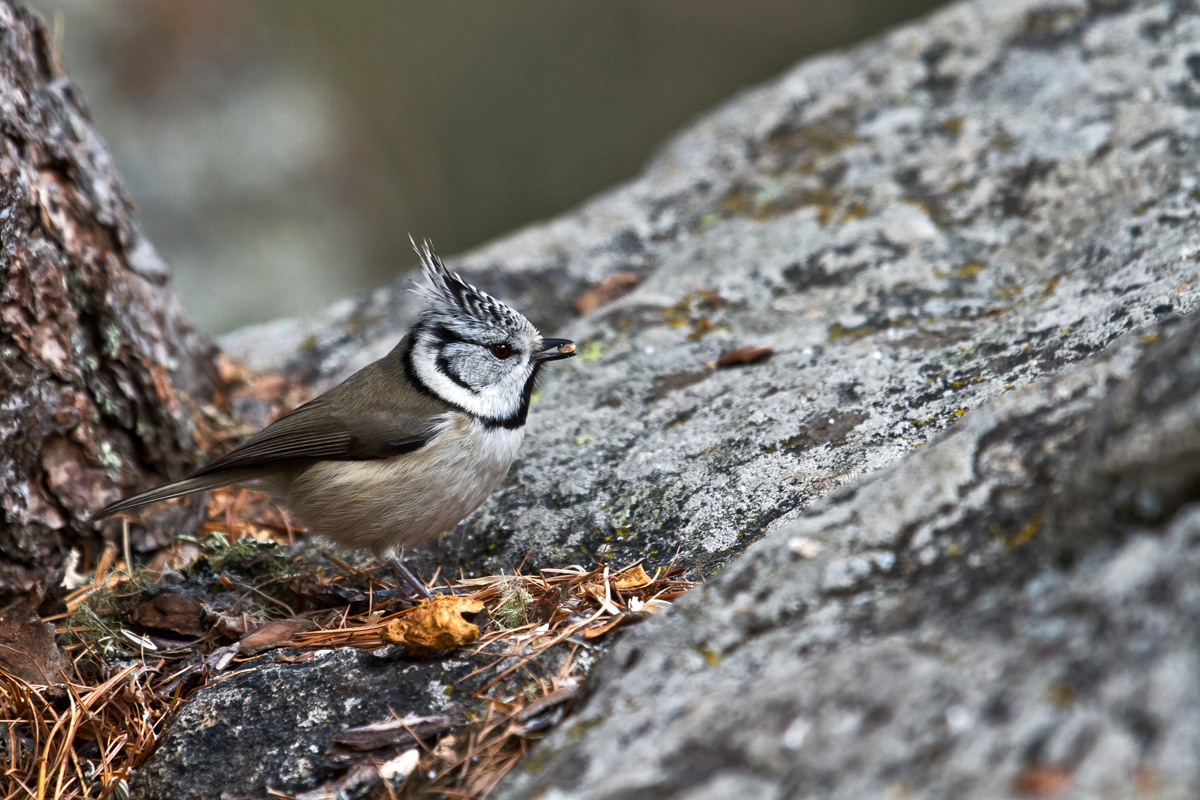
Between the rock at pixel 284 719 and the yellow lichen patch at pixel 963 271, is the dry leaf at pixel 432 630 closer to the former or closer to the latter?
the rock at pixel 284 719

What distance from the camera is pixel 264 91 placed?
30.0ft

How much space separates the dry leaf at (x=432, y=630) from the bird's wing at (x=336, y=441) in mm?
992

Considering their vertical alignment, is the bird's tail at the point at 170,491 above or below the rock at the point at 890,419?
above

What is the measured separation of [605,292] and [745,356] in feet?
3.68

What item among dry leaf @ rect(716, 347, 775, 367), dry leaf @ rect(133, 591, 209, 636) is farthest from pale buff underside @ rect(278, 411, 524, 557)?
dry leaf @ rect(716, 347, 775, 367)

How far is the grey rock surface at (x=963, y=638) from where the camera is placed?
1.24 meters

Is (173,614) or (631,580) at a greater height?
(173,614)


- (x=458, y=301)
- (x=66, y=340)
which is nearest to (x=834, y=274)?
(x=458, y=301)

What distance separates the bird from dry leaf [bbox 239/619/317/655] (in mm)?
406

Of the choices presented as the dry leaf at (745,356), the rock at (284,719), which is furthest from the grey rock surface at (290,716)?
the dry leaf at (745,356)

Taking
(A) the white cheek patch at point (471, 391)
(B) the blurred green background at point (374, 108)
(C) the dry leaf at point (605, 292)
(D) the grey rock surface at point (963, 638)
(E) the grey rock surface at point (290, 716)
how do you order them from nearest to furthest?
(D) the grey rock surface at point (963, 638) → (E) the grey rock surface at point (290, 716) → (A) the white cheek patch at point (471, 391) → (C) the dry leaf at point (605, 292) → (B) the blurred green background at point (374, 108)

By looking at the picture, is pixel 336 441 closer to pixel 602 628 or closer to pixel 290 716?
pixel 290 716

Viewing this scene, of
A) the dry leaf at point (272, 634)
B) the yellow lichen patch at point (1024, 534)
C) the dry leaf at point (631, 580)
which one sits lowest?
the dry leaf at point (631, 580)

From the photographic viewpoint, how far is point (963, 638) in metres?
1.48
